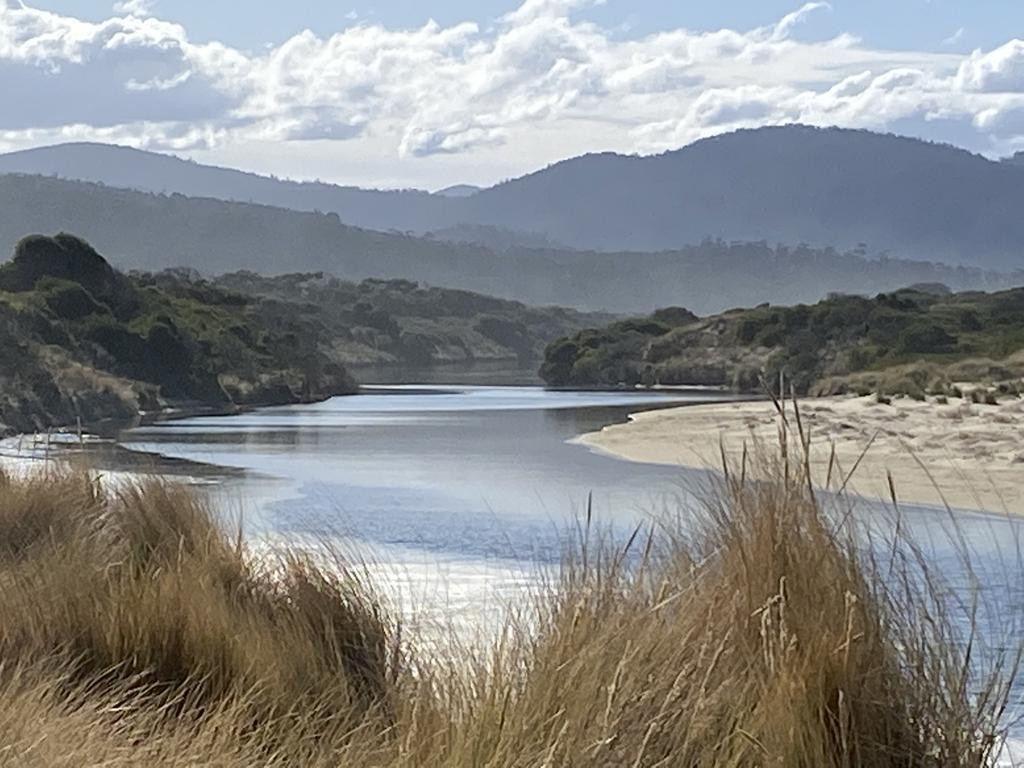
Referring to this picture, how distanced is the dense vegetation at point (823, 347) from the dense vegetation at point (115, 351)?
10.8 m

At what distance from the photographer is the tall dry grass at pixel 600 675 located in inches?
139

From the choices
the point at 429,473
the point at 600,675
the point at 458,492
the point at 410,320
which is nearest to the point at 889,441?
the point at 429,473

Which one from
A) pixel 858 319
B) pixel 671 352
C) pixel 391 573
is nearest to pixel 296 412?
pixel 858 319

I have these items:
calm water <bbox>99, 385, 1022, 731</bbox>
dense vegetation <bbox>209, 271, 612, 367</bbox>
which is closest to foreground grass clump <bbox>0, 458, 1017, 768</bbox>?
calm water <bbox>99, 385, 1022, 731</bbox>

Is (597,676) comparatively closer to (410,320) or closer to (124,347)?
(124,347)

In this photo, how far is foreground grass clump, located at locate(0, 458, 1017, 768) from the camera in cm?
354

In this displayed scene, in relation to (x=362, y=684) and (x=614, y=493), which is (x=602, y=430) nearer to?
(x=614, y=493)

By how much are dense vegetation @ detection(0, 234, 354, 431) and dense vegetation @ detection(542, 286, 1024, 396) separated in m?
10.8

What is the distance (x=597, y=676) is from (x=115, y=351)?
35599mm

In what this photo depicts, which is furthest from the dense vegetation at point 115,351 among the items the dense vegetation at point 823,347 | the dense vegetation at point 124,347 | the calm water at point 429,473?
the dense vegetation at point 823,347

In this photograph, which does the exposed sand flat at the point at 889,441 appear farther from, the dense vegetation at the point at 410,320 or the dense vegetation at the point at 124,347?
the dense vegetation at the point at 410,320

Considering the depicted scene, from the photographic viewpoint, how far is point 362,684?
204 inches

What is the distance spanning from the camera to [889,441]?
18.6 metres

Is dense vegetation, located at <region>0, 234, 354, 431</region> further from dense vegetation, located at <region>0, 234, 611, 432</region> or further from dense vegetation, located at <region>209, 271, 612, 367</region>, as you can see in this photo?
dense vegetation, located at <region>209, 271, 612, 367</region>
